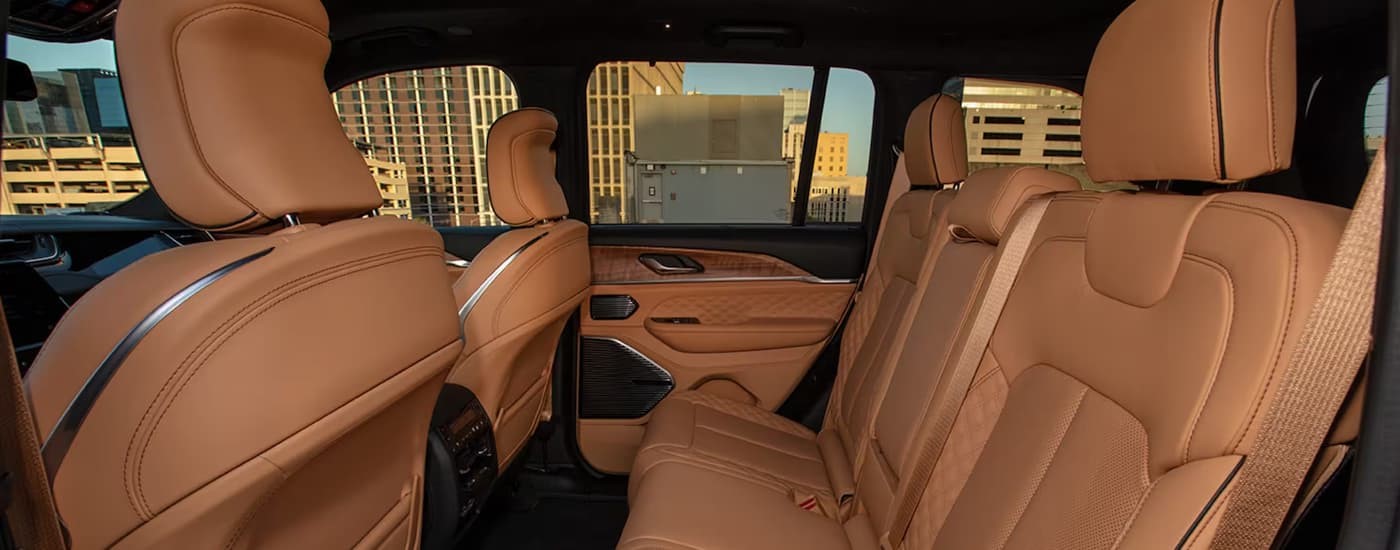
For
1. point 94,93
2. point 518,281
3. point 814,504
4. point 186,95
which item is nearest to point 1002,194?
point 814,504

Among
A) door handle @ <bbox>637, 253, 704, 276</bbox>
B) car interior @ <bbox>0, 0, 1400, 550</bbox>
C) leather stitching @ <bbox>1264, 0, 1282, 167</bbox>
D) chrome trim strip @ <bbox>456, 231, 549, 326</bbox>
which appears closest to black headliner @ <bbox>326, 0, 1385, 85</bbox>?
car interior @ <bbox>0, 0, 1400, 550</bbox>

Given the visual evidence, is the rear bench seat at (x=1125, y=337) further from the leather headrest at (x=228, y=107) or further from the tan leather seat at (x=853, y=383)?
the leather headrest at (x=228, y=107)

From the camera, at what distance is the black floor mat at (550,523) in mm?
1933

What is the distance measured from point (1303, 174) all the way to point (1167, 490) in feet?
6.09

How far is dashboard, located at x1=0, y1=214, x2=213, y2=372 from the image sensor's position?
1328mm

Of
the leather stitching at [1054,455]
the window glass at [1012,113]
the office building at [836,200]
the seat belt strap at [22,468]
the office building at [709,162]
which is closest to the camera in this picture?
the seat belt strap at [22,468]

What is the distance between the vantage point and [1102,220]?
923mm

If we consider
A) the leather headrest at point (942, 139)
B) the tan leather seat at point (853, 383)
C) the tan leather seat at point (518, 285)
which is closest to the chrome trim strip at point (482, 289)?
the tan leather seat at point (518, 285)

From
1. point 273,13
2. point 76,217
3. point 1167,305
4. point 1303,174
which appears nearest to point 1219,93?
point 1167,305

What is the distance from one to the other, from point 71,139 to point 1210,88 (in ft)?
8.28

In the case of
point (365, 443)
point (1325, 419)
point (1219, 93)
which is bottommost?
point (365, 443)

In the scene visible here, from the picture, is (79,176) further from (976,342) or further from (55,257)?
(976,342)

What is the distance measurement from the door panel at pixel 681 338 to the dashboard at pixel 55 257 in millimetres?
1186

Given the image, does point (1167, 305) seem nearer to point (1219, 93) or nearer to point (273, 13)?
point (1219, 93)
